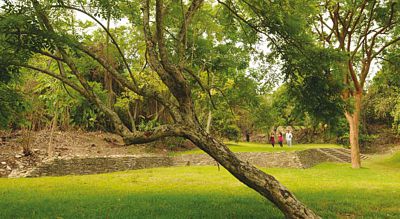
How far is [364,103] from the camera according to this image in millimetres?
38250

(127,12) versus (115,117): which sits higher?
(127,12)

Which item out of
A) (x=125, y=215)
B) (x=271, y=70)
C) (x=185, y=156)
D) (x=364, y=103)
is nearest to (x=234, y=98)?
(x=271, y=70)

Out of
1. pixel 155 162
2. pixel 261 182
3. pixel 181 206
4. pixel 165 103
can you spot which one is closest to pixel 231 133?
pixel 155 162

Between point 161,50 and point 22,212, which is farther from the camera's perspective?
point 22,212

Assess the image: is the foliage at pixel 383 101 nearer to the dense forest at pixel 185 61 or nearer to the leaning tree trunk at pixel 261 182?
the dense forest at pixel 185 61

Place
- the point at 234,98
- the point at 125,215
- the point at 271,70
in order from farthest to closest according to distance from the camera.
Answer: the point at 234,98
the point at 271,70
the point at 125,215

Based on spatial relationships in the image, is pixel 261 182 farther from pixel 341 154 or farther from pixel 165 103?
pixel 341 154

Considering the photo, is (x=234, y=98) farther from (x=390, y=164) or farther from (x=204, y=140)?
(x=390, y=164)

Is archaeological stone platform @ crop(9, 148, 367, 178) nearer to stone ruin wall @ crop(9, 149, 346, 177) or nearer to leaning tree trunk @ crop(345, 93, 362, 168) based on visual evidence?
stone ruin wall @ crop(9, 149, 346, 177)

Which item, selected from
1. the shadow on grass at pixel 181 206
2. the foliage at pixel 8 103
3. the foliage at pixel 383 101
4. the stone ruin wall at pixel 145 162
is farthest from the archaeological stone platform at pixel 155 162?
the foliage at pixel 8 103

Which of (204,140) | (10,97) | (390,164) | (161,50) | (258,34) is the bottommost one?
(390,164)

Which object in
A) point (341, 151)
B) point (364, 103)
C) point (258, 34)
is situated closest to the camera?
point (258, 34)

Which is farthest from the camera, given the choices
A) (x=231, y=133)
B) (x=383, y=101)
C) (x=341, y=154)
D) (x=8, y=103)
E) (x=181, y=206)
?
(x=231, y=133)

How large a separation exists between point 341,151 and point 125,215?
1165 inches
